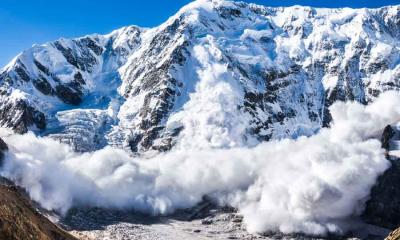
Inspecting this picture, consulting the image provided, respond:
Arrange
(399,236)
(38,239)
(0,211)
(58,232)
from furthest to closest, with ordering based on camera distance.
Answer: (58,232)
(38,239)
(0,211)
(399,236)

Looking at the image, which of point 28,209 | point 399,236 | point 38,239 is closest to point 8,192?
point 28,209

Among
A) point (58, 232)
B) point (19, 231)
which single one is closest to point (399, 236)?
point (19, 231)

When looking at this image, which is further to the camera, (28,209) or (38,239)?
(28,209)

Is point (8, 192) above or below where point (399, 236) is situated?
above

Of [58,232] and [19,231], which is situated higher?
[58,232]

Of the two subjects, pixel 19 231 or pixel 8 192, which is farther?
pixel 8 192

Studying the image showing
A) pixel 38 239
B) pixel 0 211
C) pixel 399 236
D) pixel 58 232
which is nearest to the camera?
pixel 399 236

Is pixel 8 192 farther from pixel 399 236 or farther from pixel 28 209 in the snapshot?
pixel 399 236

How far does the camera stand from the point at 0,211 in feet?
365

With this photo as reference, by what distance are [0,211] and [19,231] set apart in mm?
4423

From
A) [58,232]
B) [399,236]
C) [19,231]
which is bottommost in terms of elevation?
[399,236]

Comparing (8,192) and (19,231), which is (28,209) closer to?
(8,192)

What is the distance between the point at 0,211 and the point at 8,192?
48201 millimetres

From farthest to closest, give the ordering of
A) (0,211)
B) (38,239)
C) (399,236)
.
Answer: (38,239)
(0,211)
(399,236)
